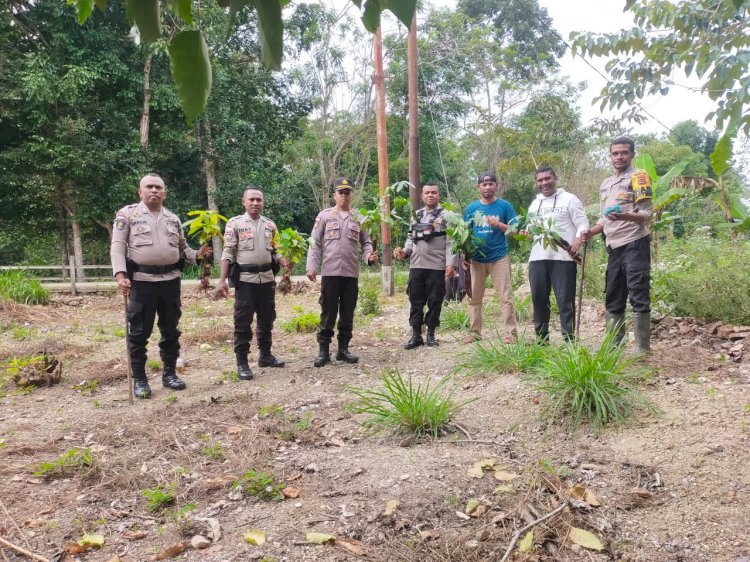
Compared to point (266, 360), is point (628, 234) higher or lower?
higher

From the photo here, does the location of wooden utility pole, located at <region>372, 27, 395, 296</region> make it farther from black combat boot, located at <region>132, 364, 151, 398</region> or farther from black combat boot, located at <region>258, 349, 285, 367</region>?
black combat boot, located at <region>132, 364, 151, 398</region>

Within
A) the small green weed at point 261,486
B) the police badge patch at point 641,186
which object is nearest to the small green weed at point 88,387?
the small green weed at point 261,486

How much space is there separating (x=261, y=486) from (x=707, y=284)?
4695 millimetres

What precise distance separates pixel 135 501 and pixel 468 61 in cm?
1997

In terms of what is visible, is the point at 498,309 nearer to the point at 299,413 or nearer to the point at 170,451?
the point at 299,413

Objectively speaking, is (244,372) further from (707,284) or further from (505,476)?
(707,284)

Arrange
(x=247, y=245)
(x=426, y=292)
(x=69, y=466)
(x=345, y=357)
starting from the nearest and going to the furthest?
(x=69, y=466) < (x=247, y=245) < (x=345, y=357) < (x=426, y=292)

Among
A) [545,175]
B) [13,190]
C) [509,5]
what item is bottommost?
[545,175]

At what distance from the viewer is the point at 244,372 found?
5086 mm

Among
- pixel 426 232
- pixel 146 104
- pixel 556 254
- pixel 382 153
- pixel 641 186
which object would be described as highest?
pixel 146 104

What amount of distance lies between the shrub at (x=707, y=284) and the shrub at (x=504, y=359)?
186 cm

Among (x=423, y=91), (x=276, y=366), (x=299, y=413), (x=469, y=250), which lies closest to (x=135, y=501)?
(x=299, y=413)

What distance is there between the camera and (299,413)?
4051 mm

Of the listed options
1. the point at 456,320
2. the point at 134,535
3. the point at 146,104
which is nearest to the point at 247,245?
the point at 456,320
